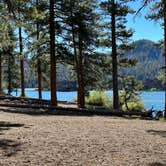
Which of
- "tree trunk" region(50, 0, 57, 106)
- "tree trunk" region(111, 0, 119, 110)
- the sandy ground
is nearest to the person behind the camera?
the sandy ground

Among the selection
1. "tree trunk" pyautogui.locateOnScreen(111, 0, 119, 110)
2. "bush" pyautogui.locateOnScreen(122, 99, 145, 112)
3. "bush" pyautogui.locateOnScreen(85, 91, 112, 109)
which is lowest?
"bush" pyautogui.locateOnScreen(122, 99, 145, 112)

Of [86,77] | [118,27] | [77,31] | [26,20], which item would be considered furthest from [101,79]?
[26,20]

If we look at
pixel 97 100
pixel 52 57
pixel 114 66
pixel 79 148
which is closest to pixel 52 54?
pixel 52 57

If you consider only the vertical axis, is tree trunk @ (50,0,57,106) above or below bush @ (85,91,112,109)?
above

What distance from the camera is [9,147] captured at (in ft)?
25.3

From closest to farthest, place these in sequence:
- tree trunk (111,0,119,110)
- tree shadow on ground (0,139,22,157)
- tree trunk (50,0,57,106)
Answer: tree shadow on ground (0,139,22,157)
tree trunk (50,0,57,106)
tree trunk (111,0,119,110)

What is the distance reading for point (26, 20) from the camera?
17625mm

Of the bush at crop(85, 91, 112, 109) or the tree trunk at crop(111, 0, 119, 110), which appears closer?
the tree trunk at crop(111, 0, 119, 110)

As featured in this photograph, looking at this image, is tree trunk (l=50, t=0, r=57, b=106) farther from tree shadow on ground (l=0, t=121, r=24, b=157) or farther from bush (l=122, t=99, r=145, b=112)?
bush (l=122, t=99, r=145, b=112)

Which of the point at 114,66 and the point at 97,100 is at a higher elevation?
the point at 114,66

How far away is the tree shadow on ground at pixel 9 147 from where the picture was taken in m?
7.17

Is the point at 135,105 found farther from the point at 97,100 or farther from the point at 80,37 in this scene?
the point at 80,37

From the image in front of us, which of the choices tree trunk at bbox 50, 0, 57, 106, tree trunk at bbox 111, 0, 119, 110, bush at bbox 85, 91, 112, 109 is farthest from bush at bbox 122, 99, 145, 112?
tree trunk at bbox 50, 0, 57, 106

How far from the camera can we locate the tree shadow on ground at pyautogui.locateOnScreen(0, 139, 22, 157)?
7.17 metres
